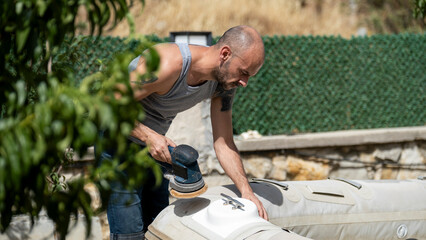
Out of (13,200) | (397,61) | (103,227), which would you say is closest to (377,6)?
(397,61)

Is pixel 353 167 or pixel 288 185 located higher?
pixel 288 185

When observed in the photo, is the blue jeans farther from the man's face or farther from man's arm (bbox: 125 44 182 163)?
the man's face

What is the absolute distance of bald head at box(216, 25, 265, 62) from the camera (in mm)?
2299

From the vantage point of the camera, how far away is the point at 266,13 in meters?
10.2

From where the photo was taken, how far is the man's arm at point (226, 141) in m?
2.64

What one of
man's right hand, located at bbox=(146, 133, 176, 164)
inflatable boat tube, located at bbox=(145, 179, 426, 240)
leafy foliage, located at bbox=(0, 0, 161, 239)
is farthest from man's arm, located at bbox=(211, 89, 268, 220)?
leafy foliage, located at bbox=(0, 0, 161, 239)

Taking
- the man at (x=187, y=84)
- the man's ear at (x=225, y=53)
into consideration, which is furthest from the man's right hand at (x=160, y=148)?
the man's ear at (x=225, y=53)

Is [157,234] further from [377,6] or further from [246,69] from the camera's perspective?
[377,6]

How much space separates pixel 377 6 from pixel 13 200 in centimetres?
1057

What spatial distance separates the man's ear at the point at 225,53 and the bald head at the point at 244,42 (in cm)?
2

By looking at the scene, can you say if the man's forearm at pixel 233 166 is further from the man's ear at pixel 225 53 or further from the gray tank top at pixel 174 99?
the man's ear at pixel 225 53

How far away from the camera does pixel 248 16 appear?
1002cm

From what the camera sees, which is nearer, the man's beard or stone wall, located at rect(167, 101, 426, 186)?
the man's beard

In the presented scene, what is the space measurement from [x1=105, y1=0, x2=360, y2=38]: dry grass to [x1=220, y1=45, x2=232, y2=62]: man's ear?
6494 mm
